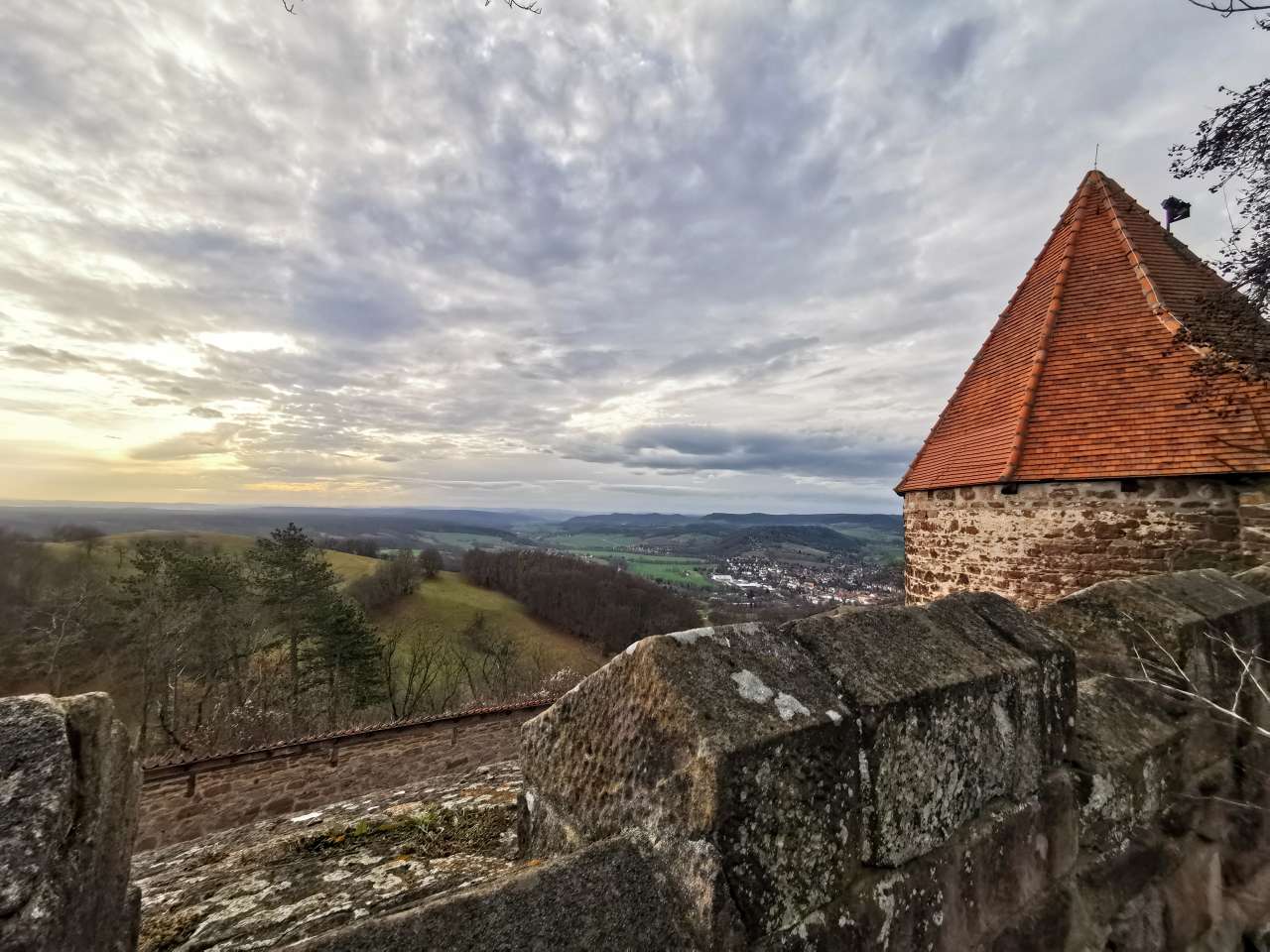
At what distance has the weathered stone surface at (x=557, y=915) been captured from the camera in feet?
2.90

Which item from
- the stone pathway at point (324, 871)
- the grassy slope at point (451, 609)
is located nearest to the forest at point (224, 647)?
the grassy slope at point (451, 609)

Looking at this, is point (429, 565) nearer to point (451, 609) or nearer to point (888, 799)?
point (451, 609)

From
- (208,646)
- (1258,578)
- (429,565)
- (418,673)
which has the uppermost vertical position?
(1258,578)

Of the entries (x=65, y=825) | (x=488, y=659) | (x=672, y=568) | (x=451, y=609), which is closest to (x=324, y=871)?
(x=65, y=825)

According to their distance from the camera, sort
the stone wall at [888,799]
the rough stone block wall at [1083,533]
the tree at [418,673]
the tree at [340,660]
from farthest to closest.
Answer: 1. the tree at [418,673]
2. the tree at [340,660]
3. the rough stone block wall at [1083,533]
4. the stone wall at [888,799]

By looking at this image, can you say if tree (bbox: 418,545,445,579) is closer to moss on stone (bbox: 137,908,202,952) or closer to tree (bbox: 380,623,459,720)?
tree (bbox: 380,623,459,720)

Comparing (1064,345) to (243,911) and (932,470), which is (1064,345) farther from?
(243,911)

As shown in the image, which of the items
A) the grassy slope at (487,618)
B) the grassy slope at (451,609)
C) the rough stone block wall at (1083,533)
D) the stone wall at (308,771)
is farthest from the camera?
the grassy slope at (487,618)

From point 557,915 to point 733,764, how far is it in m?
0.40

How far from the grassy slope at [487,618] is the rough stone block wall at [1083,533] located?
28.6 m

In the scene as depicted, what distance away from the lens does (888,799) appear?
4.27ft

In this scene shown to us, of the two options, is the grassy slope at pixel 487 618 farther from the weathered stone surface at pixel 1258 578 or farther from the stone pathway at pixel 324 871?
the stone pathway at pixel 324 871

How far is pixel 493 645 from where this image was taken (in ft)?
118

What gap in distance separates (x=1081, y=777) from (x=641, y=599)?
1986 inches
